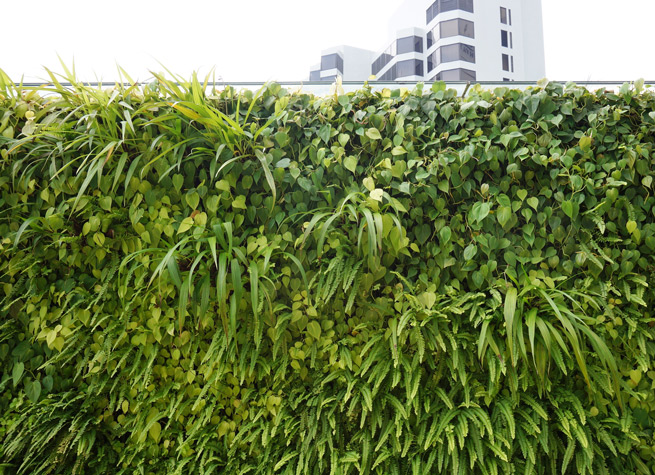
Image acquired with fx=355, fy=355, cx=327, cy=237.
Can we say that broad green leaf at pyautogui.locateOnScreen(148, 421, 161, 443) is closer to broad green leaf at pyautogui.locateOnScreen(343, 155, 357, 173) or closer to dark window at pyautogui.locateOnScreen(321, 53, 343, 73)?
broad green leaf at pyautogui.locateOnScreen(343, 155, 357, 173)

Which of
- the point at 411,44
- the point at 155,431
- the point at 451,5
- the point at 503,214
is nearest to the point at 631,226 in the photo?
the point at 503,214

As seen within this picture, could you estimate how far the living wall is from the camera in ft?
4.42

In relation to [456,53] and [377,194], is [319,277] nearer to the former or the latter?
[377,194]

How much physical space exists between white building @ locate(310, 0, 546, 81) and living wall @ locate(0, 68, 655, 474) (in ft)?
95.2

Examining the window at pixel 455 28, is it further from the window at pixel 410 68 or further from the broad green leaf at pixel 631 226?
the broad green leaf at pixel 631 226

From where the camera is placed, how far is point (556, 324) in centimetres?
135

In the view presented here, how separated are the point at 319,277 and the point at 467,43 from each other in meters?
33.5

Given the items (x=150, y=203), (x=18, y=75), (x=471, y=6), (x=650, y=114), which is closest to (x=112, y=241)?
(x=150, y=203)

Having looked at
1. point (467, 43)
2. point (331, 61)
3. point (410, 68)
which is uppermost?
point (331, 61)

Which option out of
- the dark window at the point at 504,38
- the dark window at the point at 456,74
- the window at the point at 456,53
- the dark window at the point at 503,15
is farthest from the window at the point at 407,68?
the dark window at the point at 503,15

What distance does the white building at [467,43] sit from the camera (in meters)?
28.7

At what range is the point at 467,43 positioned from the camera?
28672 millimetres

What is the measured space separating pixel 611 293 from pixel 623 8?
948 cm

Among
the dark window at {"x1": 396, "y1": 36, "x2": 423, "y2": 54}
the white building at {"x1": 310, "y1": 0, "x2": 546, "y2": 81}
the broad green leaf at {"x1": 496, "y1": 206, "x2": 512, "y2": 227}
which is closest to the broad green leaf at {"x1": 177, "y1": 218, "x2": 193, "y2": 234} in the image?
the broad green leaf at {"x1": 496, "y1": 206, "x2": 512, "y2": 227}
